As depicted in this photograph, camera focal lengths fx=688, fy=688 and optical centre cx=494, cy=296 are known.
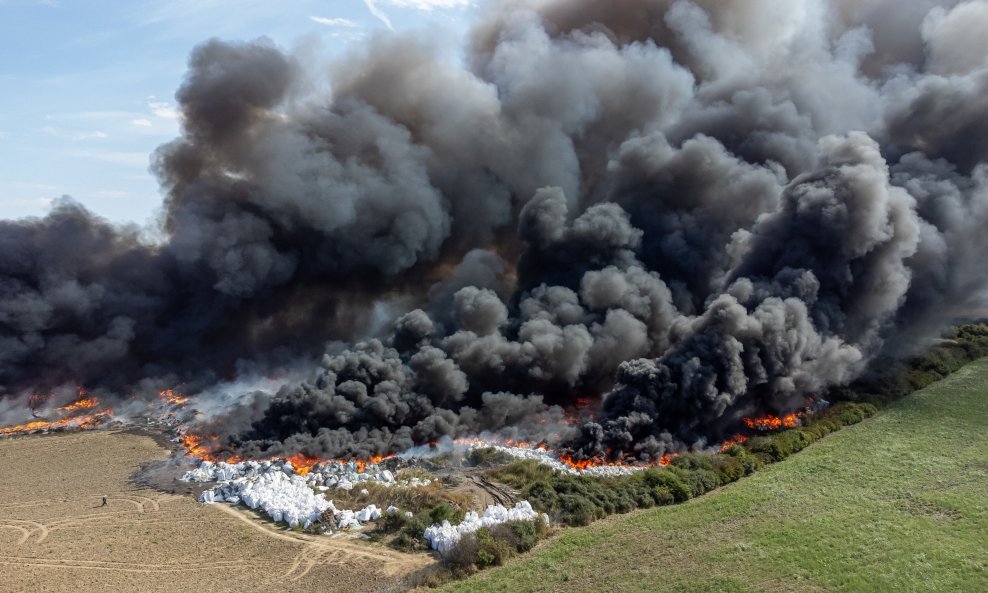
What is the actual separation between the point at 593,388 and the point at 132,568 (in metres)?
28.6

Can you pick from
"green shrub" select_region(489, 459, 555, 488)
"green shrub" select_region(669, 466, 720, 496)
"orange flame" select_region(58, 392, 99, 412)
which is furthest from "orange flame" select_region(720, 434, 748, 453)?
"orange flame" select_region(58, 392, 99, 412)

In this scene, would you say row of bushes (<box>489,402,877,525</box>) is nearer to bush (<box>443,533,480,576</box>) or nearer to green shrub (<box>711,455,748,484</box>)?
green shrub (<box>711,455,748,484</box>)

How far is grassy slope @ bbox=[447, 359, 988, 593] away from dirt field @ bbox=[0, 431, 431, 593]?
4931mm

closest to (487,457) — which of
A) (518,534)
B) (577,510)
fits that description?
(577,510)

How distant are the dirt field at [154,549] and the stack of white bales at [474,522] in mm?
978

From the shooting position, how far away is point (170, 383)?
52.4m

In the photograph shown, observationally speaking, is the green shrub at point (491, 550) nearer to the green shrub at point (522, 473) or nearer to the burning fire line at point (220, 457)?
the green shrub at point (522, 473)

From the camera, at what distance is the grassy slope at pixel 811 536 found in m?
20.6

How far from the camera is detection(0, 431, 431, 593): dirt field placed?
23.2 metres

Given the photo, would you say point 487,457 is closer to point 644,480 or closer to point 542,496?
point 542,496

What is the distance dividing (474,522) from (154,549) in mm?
12053

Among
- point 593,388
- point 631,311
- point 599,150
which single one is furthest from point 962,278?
point 599,150

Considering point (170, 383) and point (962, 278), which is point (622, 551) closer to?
point (962, 278)

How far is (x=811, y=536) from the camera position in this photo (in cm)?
2311
